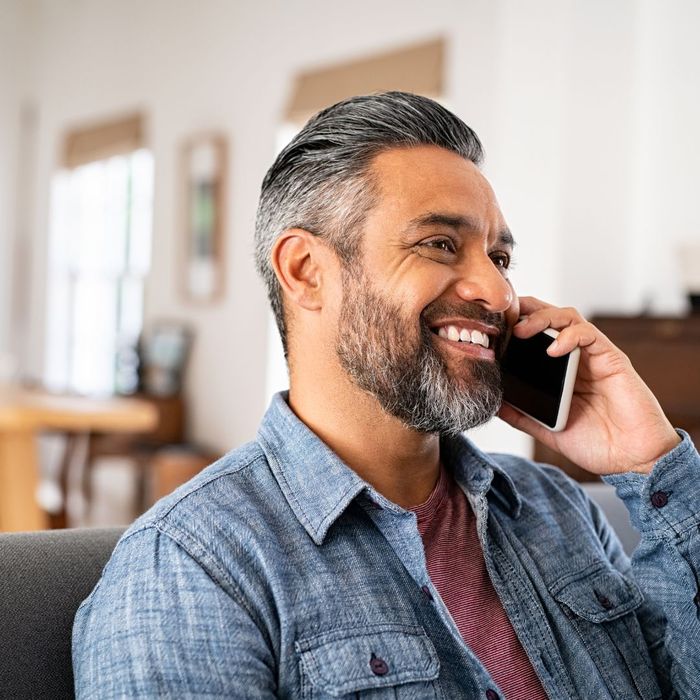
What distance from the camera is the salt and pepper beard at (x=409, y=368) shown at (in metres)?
1.26

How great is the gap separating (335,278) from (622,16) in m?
3.19

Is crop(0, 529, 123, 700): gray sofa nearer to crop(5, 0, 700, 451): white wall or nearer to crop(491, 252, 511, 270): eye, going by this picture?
crop(491, 252, 511, 270): eye

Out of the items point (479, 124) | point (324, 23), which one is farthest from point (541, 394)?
point (324, 23)

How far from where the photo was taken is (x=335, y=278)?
1.32m

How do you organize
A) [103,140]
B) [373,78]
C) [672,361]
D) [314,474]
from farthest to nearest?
[103,140], [373,78], [672,361], [314,474]

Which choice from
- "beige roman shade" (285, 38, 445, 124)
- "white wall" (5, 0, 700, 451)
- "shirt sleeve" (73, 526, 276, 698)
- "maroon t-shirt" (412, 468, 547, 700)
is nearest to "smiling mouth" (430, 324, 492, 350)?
"maroon t-shirt" (412, 468, 547, 700)

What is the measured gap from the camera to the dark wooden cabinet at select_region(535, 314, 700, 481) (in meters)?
3.40

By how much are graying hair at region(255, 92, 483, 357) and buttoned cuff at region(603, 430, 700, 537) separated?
50 centimetres

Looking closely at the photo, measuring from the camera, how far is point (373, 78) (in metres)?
4.95

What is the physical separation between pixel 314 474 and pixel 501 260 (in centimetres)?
42

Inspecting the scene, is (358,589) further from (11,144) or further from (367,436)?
(11,144)

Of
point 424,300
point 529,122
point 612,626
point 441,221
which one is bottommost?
point 612,626

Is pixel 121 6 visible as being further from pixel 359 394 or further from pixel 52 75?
pixel 359 394

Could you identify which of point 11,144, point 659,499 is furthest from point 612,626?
point 11,144
